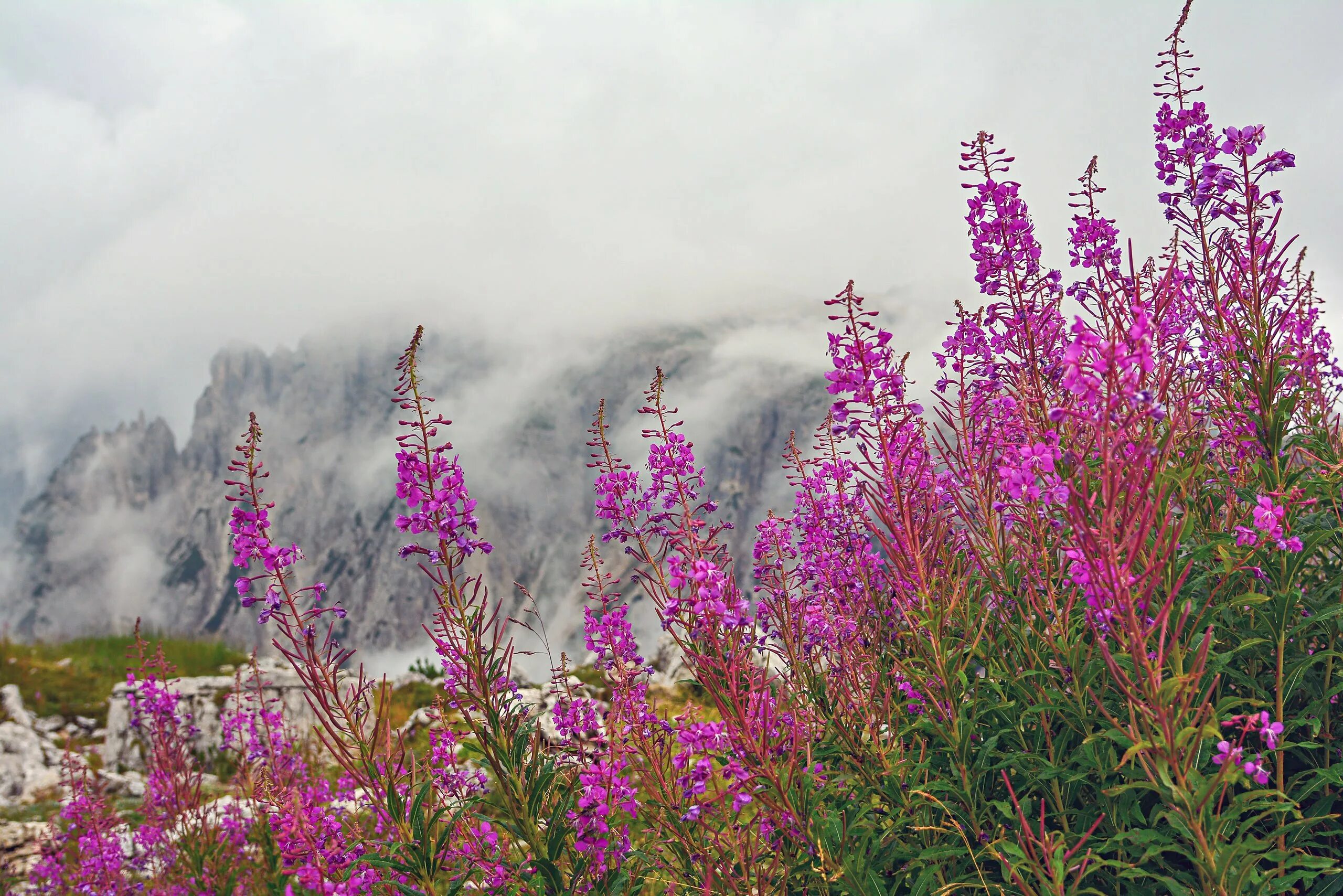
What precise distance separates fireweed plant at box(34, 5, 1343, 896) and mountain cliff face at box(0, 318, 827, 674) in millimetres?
110950

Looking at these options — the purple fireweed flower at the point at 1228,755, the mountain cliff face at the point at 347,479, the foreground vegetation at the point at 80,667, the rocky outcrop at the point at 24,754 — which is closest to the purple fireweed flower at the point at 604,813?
the purple fireweed flower at the point at 1228,755

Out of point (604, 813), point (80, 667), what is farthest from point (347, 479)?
point (604, 813)

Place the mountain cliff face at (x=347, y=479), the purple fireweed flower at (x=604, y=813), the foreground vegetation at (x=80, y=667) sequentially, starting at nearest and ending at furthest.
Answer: the purple fireweed flower at (x=604, y=813) < the foreground vegetation at (x=80, y=667) < the mountain cliff face at (x=347, y=479)

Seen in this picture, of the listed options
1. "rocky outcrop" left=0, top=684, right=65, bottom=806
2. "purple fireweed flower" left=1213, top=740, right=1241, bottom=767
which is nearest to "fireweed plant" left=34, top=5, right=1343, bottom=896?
"purple fireweed flower" left=1213, top=740, right=1241, bottom=767

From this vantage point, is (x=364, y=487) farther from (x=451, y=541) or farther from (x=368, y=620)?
(x=451, y=541)

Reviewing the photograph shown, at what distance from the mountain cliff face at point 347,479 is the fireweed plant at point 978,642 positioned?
110950mm

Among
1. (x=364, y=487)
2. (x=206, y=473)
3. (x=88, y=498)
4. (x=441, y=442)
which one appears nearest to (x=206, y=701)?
(x=441, y=442)

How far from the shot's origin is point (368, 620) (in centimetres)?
12225

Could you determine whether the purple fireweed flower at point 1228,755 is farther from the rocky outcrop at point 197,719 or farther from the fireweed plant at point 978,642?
the rocky outcrop at point 197,719

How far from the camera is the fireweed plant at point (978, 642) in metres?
2.27

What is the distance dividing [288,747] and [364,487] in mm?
137677

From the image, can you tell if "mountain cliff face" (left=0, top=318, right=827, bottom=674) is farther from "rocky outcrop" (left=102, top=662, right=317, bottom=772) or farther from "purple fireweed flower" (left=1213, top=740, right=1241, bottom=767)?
"purple fireweed flower" (left=1213, top=740, right=1241, bottom=767)

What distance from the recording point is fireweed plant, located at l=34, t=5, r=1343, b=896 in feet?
7.44

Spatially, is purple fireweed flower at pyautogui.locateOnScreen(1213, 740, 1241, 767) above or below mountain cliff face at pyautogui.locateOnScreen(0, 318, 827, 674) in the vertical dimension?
below
